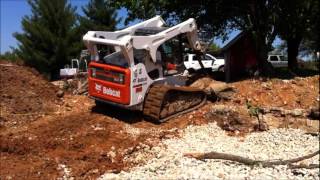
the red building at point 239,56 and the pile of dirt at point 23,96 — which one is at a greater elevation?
the red building at point 239,56

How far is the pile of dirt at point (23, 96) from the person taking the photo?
44.8 ft

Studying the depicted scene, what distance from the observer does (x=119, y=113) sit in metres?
13.8

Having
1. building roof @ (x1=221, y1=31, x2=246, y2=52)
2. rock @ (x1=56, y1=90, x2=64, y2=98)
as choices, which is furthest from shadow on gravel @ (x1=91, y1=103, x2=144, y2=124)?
building roof @ (x1=221, y1=31, x2=246, y2=52)

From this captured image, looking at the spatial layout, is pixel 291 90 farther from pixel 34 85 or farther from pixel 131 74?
pixel 34 85

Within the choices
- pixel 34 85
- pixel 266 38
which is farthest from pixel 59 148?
pixel 266 38

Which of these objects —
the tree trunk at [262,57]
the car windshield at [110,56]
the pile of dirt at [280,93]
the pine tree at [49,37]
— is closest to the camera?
the car windshield at [110,56]

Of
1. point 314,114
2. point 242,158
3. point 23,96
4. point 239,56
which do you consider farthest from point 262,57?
point 242,158

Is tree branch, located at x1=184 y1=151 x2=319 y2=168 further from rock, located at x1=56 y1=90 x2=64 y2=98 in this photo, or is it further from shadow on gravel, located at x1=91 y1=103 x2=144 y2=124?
rock, located at x1=56 y1=90 x2=64 y2=98

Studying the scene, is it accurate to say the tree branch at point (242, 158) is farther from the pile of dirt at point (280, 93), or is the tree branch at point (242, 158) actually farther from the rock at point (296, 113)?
the pile of dirt at point (280, 93)

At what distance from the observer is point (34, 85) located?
15438 mm

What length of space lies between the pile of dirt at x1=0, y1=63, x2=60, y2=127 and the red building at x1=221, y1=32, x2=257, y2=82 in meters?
5.80

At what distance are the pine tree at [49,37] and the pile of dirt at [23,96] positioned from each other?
24.9m

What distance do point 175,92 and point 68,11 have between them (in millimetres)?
30699

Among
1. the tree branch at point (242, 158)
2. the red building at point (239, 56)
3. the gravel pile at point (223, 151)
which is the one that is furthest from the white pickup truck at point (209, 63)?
the tree branch at point (242, 158)
